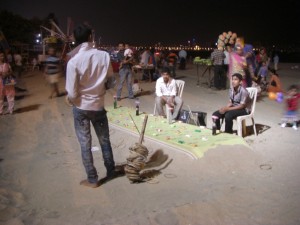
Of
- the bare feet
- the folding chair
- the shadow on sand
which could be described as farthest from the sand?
the shadow on sand

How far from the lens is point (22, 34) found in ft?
136

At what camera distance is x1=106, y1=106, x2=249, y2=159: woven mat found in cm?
570

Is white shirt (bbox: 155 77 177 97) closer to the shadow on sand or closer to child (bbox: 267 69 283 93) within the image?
the shadow on sand

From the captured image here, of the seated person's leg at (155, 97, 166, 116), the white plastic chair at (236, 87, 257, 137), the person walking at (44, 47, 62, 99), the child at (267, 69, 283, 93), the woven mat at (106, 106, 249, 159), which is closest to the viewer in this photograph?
the woven mat at (106, 106, 249, 159)

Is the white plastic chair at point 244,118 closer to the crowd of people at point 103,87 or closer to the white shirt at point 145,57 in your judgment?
the crowd of people at point 103,87

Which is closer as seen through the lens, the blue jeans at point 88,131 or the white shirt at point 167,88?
the blue jeans at point 88,131

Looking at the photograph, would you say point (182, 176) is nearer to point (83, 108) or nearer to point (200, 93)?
point (83, 108)

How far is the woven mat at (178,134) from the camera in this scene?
570 centimetres

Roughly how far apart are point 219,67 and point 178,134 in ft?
25.4

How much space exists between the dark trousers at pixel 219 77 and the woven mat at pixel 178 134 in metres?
6.24

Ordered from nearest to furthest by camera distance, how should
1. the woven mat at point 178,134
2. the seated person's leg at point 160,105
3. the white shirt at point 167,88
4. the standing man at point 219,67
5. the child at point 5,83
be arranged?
the woven mat at point 178,134 < the white shirt at point 167,88 < the seated person's leg at point 160,105 < the child at point 5,83 < the standing man at point 219,67

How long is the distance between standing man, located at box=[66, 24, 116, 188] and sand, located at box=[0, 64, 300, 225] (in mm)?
634

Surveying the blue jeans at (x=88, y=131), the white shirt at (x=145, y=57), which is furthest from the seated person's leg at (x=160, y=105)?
the white shirt at (x=145, y=57)

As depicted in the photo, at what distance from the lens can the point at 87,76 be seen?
13.5ft
